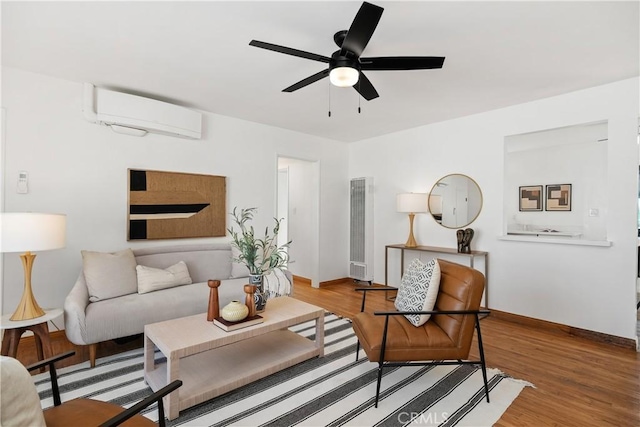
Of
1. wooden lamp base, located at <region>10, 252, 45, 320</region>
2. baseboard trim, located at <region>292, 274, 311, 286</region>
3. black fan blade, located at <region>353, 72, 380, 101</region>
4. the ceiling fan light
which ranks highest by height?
black fan blade, located at <region>353, 72, 380, 101</region>

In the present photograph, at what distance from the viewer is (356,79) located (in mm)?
2143

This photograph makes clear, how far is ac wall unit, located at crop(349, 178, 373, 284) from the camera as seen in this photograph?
17.2 ft

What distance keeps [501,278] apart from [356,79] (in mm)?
3016

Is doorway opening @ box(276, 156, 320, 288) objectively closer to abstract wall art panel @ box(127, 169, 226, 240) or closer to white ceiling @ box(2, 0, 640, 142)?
abstract wall art panel @ box(127, 169, 226, 240)

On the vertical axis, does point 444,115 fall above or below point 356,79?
above

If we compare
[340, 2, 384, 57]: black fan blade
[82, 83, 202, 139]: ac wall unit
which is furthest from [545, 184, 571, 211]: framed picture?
[82, 83, 202, 139]: ac wall unit

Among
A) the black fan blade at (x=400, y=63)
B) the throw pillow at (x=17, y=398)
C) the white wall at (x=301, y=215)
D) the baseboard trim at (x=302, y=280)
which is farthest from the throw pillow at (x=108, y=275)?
the baseboard trim at (x=302, y=280)

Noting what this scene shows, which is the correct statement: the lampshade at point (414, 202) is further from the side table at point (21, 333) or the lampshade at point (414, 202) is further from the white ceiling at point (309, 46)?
the side table at point (21, 333)

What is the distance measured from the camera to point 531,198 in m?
5.46

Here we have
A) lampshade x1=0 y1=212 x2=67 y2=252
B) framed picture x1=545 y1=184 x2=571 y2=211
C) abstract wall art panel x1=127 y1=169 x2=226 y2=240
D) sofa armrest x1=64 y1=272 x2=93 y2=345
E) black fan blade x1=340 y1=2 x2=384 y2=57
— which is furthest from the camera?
framed picture x1=545 y1=184 x2=571 y2=211

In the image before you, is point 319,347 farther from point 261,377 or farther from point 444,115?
point 444,115

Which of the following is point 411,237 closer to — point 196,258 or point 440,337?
point 440,337

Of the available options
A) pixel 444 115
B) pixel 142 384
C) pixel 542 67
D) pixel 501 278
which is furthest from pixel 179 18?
pixel 501 278

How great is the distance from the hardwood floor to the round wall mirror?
1.27 metres
